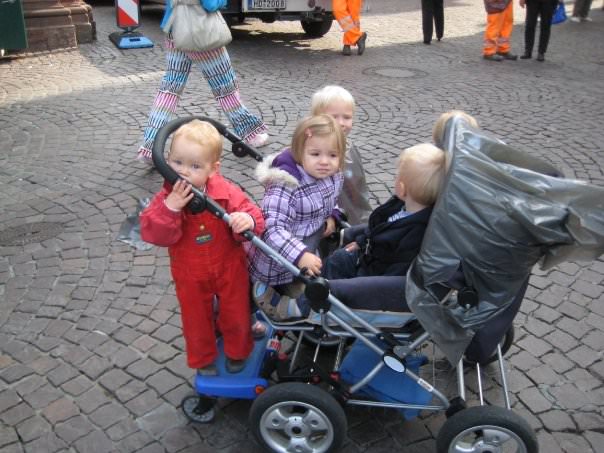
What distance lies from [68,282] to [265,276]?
6.03ft

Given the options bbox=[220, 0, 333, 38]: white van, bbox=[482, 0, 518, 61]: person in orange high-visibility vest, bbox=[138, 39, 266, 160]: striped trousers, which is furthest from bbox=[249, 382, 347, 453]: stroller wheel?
bbox=[482, 0, 518, 61]: person in orange high-visibility vest

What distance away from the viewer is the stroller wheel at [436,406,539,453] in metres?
2.43

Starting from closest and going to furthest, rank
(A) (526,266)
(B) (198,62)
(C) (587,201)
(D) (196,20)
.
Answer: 1. (C) (587,201)
2. (A) (526,266)
3. (D) (196,20)
4. (B) (198,62)

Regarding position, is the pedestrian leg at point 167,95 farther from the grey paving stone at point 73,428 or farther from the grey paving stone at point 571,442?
the grey paving stone at point 571,442

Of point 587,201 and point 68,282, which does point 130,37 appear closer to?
point 68,282

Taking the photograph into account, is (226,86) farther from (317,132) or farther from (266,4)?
(266,4)

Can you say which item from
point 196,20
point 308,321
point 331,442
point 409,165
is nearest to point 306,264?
point 308,321

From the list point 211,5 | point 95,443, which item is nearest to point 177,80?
point 211,5

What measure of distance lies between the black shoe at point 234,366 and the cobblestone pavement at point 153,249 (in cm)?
29

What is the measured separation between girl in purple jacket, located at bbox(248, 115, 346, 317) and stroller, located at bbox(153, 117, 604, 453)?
21 cm

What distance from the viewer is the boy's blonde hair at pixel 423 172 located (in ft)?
8.06

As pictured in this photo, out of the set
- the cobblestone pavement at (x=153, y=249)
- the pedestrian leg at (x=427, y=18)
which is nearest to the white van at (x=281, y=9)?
the cobblestone pavement at (x=153, y=249)

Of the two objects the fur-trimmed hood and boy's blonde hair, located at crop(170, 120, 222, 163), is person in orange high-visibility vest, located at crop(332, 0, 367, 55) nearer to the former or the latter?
the fur-trimmed hood

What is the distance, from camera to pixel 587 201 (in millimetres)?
2039
